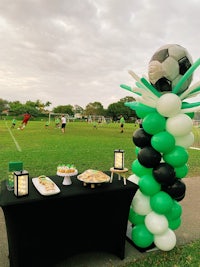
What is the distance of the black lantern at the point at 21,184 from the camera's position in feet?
7.82

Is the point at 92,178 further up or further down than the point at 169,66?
further down

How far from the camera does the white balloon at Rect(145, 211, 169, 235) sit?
3000mm

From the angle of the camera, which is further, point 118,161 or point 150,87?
point 118,161

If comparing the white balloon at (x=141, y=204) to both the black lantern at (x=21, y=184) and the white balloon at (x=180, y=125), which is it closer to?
the white balloon at (x=180, y=125)

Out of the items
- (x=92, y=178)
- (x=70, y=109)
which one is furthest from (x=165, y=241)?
(x=70, y=109)

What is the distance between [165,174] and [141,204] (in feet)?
1.76

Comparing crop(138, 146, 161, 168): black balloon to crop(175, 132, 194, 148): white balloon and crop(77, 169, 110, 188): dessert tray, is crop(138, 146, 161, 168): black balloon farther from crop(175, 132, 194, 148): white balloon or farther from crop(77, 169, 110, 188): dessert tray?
crop(77, 169, 110, 188): dessert tray

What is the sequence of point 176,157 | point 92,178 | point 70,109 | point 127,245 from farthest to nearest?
point 70,109 → point 127,245 → point 176,157 → point 92,178

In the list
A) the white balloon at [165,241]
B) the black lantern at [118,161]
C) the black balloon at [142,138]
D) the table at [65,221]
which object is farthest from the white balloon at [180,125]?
the white balloon at [165,241]

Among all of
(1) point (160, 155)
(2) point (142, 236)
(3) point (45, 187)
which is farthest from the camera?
(2) point (142, 236)

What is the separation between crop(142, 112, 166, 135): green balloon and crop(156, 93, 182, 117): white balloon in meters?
0.08

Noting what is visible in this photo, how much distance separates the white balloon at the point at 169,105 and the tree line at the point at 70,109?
226 ft

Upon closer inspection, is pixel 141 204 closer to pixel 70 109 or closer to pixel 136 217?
pixel 136 217

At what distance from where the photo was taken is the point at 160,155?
2979mm
